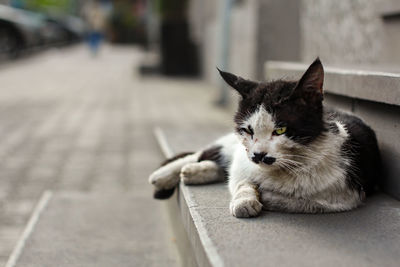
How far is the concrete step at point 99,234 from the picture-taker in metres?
3.24

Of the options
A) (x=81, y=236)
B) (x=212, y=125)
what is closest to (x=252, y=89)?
(x=81, y=236)

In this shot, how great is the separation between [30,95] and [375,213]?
364 inches

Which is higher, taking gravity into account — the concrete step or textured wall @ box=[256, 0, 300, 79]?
textured wall @ box=[256, 0, 300, 79]

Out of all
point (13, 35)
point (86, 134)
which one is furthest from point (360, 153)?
point (13, 35)

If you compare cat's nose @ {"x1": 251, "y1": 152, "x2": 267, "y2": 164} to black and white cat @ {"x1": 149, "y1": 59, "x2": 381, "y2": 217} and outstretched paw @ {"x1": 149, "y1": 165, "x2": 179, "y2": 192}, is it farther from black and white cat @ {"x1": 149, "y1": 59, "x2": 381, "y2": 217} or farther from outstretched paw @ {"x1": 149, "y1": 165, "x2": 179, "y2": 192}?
outstretched paw @ {"x1": 149, "y1": 165, "x2": 179, "y2": 192}

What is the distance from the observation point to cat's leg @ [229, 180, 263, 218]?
2467 millimetres

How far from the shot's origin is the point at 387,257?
2.08 meters

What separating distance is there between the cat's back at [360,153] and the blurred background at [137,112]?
13cm

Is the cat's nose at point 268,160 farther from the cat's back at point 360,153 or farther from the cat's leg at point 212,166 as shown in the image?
the cat's leg at point 212,166

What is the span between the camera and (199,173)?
3096mm

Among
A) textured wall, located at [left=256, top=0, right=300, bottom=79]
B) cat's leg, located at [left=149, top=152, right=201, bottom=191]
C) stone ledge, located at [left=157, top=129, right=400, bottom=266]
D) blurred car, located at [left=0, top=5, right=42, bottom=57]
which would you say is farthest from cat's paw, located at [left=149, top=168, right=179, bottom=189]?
blurred car, located at [left=0, top=5, right=42, bottom=57]

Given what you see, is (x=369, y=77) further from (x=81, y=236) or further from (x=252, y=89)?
(x=81, y=236)

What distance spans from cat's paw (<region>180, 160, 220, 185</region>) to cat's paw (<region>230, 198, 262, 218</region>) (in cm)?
62

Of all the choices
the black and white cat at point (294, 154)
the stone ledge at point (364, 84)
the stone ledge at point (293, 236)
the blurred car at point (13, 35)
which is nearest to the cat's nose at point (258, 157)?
the black and white cat at point (294, 154)
